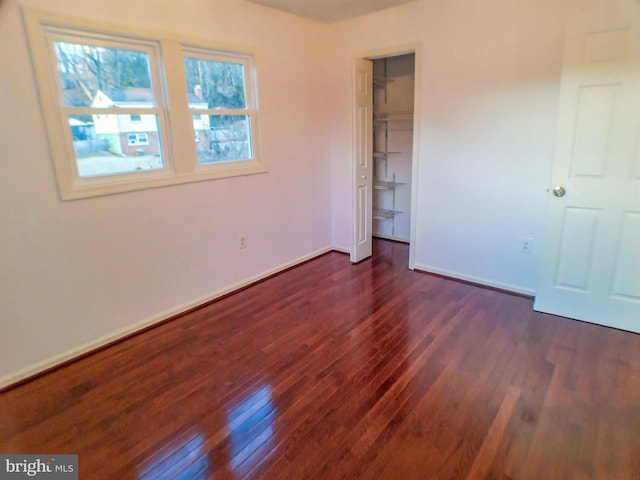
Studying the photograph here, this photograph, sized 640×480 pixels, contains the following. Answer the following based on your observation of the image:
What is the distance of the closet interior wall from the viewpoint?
15.2 ft

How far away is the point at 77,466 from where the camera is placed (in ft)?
5.74

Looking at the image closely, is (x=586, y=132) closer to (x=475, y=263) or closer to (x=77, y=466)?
(x=475, y=263)

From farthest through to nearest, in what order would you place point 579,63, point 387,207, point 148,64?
point 387,207 → point 148,64 → point 579,63

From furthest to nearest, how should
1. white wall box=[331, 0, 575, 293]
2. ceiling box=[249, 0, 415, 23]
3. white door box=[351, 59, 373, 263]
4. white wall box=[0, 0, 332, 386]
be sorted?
1. white door box=[351, 59, 373, 263]
2. ceiling box=[249, 0, 415, 23]
3. white wall box=[331, 0, 575, 293]
4. white wall box=[0, 0, 332, 386]

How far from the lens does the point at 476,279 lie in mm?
3607

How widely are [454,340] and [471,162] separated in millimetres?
1626

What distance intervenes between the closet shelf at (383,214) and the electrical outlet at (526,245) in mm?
1944

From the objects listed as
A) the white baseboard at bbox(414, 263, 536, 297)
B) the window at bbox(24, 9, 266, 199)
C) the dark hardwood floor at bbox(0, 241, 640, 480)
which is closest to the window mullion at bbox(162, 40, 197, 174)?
the window at bbox(24, 9, 266, 199)

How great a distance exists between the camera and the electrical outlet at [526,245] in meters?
3.22

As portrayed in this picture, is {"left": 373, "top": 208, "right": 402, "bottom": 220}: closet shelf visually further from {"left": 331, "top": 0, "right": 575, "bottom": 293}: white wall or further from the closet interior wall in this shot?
{"left": 331, "top": 0, "right": 575, "bottom": 293}: white wall

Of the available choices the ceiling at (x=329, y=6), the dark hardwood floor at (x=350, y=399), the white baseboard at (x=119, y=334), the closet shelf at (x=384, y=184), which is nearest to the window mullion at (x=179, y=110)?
the ceiling at (x=329, y=6)

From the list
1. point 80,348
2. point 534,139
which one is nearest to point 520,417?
point 534,139

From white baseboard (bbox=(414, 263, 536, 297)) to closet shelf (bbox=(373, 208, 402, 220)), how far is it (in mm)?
1230

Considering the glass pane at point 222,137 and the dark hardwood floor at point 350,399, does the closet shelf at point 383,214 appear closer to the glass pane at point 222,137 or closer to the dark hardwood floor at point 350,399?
the dark hardwood floor at point 350,399
